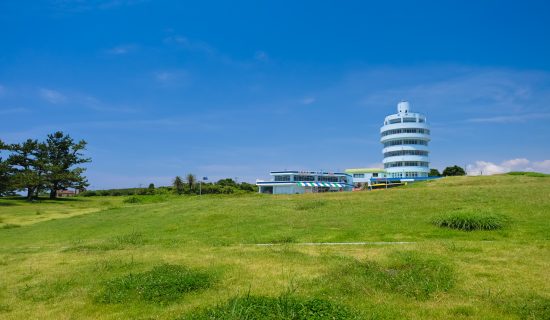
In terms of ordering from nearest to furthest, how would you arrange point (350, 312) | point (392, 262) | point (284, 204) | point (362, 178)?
point (350, 312), point (392, 262), point (284, 204), point (362, 178)

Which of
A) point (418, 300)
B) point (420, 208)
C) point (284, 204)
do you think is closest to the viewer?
point (418, 300)

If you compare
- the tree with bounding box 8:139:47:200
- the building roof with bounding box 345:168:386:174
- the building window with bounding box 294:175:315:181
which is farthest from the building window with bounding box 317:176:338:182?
the tree with bounding box 8:139:47:200

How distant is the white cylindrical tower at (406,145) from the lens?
103000mm

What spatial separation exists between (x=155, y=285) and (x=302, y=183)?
9468 centimetres

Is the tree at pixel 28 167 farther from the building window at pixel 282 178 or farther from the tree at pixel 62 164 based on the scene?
the building window at pixel 282 178

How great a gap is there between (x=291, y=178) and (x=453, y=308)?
103613mm

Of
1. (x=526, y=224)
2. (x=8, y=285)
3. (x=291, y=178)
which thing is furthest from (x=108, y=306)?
(x=291, y=178)

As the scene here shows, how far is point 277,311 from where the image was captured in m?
7.92

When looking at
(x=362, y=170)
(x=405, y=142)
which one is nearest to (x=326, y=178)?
(x=362, y=170)

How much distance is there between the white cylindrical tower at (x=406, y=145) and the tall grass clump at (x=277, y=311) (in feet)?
322

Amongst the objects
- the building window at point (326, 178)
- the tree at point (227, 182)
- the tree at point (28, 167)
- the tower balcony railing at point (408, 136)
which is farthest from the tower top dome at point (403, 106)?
the tree at point (28, 167)

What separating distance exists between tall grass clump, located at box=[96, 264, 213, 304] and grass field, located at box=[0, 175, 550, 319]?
4cm

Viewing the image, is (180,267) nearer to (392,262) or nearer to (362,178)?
(392,262)

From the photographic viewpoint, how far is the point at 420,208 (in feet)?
85.5
